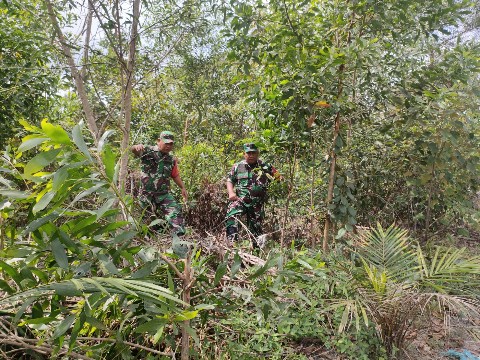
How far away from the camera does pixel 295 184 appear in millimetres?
4297

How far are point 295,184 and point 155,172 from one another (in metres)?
1.70

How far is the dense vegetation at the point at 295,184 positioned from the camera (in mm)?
1761

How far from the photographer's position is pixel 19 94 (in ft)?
15.0

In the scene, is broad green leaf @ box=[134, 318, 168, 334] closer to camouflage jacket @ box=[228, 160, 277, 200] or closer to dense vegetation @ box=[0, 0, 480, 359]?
dense vegetation @ box=[0, 0, 480, 359]

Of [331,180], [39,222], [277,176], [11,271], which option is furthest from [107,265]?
[277,176]

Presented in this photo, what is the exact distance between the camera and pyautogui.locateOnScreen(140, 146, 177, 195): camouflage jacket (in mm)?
4641

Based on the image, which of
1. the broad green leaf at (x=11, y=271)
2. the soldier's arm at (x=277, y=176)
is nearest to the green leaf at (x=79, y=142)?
the broad green leaf at (x=11, y=271)

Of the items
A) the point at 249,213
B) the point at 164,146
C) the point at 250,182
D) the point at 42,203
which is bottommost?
the point at 249,213

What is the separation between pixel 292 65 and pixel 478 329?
8.75 feet

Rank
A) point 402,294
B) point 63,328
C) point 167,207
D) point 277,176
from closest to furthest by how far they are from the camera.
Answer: point 63,328, point 402,294, point 277,176, point 167,207

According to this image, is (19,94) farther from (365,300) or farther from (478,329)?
(478,329)

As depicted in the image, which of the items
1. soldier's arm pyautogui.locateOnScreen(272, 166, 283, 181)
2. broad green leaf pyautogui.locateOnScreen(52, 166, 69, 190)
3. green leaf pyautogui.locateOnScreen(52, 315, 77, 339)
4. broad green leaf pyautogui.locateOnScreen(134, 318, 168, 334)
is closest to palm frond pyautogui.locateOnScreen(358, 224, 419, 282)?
soldier's arm pyautogui.locateOnScreen(272, 166, 283, 181)

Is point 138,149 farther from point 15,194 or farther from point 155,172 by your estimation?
point 15,194

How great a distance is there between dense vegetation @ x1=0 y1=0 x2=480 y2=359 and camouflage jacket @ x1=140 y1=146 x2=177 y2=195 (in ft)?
3.25
